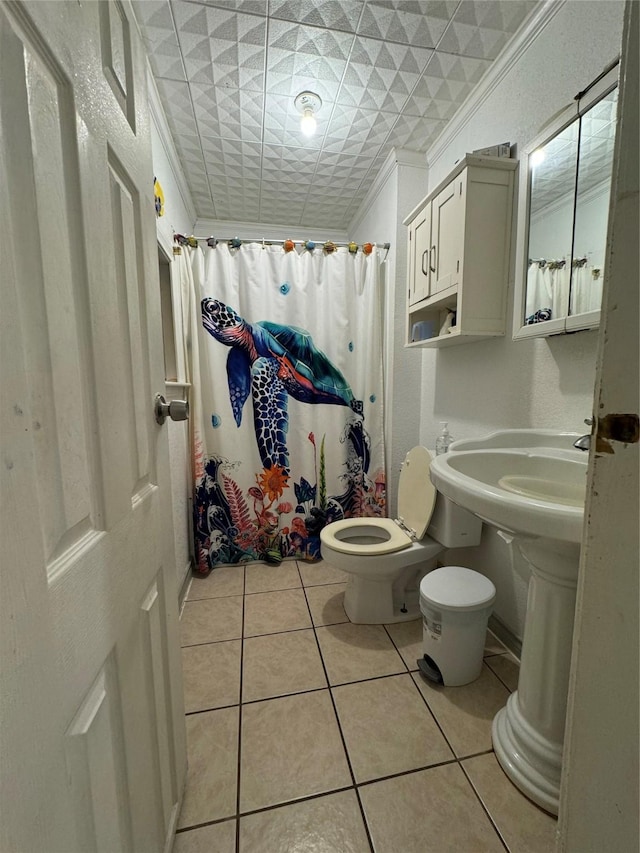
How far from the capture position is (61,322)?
0.39 m

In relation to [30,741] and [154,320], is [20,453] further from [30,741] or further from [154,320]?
[154,320]

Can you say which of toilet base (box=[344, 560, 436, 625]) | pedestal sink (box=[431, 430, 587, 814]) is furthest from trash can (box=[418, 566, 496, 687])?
toilet base (box=[344, 560, 436, 625])

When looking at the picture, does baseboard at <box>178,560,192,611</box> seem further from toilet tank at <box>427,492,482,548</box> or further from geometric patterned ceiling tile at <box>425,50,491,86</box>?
geometric patterned ceiling tile at <box>425,50,491,86</box>

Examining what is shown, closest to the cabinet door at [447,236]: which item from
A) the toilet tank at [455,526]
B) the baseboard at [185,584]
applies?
the toilet tank at [455,526]

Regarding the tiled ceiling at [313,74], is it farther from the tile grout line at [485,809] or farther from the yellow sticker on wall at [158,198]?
the tile grout line at [485,809]

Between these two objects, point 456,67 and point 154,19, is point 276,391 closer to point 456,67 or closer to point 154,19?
point 154,19

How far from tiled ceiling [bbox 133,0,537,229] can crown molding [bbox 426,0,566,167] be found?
1.2 inches

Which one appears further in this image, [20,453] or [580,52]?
[580,52]

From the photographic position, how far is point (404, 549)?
4.83ft

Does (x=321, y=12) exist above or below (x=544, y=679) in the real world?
above

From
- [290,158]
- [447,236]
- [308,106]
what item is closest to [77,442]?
[447,236]

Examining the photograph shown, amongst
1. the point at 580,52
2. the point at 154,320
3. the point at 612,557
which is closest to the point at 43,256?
the point at 154,320

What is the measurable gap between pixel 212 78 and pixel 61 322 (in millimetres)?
1642

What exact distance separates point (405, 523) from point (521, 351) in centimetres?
92
